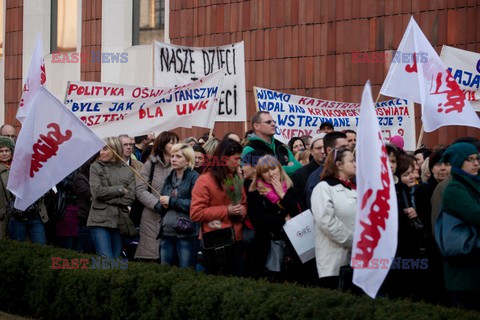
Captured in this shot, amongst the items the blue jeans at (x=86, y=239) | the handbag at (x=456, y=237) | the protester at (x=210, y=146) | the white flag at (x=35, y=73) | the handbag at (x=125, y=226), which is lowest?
the blue jeans at (x=86, y=239)

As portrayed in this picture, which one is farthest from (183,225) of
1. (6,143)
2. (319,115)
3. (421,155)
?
(319,115)

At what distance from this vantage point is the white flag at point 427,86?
41.8 feet

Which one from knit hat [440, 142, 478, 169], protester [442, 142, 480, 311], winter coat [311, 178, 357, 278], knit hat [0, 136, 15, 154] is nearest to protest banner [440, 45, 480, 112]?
winter coat [311, 178, 357, 278]

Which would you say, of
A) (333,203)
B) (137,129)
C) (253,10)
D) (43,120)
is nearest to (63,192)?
(137,129)

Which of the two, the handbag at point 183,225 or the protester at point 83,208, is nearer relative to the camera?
the handbag at point 183,225

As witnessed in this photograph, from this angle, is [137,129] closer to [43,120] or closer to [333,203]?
[43,120]

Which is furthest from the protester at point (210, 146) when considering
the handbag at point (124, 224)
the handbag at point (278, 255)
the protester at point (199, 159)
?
the handbag at point (278, 255)

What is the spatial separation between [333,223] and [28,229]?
525 centimetres

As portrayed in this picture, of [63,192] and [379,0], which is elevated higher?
[379,0]

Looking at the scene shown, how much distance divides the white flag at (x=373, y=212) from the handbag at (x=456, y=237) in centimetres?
78

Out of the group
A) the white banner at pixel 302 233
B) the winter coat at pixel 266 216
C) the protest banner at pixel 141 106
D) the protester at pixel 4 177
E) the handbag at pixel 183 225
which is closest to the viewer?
the white banner at pixel 302 233

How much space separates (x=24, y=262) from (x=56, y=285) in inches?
27.8

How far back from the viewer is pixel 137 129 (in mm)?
13859

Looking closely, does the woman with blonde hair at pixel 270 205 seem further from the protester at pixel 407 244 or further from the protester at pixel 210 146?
the protester at pixel 210 146
